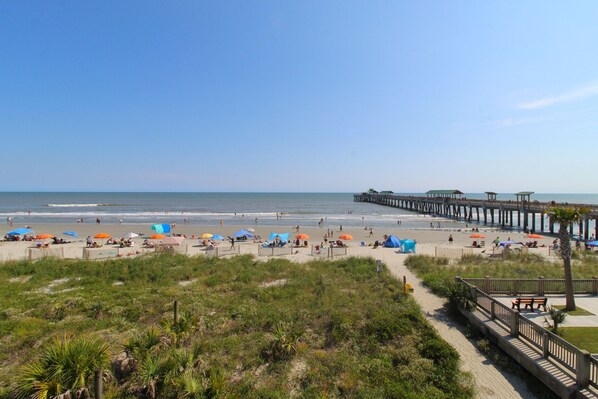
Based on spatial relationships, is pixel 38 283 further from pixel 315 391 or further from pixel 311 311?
pixel 315 391

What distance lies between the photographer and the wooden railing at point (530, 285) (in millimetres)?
13359

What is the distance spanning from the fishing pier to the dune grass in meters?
19.1

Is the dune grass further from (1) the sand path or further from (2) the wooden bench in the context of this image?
(2) the wooden bench

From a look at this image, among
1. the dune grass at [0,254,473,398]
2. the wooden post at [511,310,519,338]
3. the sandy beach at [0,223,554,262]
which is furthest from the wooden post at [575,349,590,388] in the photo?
the sandy beach at [0,223,554,262]

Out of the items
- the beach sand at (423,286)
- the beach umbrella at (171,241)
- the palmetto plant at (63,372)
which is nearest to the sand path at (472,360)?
the beach sand at (423,286)

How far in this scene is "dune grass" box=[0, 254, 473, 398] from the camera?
752 cm

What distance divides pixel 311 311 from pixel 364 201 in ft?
378

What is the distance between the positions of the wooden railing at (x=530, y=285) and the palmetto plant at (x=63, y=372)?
12.8 metres

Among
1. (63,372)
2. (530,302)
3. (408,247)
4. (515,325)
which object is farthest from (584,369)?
(408,247)

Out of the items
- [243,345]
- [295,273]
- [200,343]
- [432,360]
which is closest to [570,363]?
[432,360]

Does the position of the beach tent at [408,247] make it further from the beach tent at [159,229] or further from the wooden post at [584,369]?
the beach tent at [159,229]

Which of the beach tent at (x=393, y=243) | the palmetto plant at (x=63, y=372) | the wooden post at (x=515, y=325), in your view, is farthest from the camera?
the beach tent at (x=393, y=243)

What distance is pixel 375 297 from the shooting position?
13.6 metres

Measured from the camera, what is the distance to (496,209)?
74562mm
